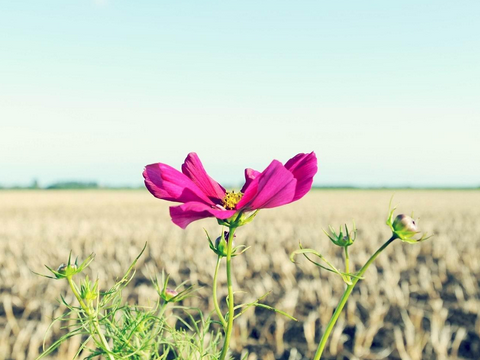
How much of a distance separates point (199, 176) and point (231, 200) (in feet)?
0.19

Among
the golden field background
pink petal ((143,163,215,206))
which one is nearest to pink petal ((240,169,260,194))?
pink petal ((143,163,215,206))

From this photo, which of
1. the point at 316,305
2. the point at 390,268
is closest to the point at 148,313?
the point at 316,305

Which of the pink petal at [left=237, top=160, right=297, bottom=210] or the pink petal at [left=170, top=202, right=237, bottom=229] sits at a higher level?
the pink petal at [left=237, top=160, right=297, bottom=210]

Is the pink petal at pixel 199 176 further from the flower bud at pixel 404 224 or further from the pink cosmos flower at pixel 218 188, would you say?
the flower bud at pixel 404 224

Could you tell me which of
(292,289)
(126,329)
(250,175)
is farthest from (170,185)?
(292,289)

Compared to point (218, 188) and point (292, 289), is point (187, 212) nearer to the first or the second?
point (218, 188)

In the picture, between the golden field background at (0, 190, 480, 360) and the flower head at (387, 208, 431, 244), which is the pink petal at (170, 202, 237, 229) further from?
the golden field background at (0, 190, 480, 360)

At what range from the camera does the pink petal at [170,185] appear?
2.29ft

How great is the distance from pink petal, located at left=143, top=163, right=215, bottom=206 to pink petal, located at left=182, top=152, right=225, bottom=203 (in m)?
0.04

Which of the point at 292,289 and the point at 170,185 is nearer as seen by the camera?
the point at 170,185

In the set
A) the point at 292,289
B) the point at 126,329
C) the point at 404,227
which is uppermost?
the point at 404,227

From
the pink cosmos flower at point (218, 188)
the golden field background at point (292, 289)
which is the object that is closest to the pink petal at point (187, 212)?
the pink cosmos flower at point (218, 188)

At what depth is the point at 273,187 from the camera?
0.65 metres

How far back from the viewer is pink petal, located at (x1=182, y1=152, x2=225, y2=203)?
2.45 feet
